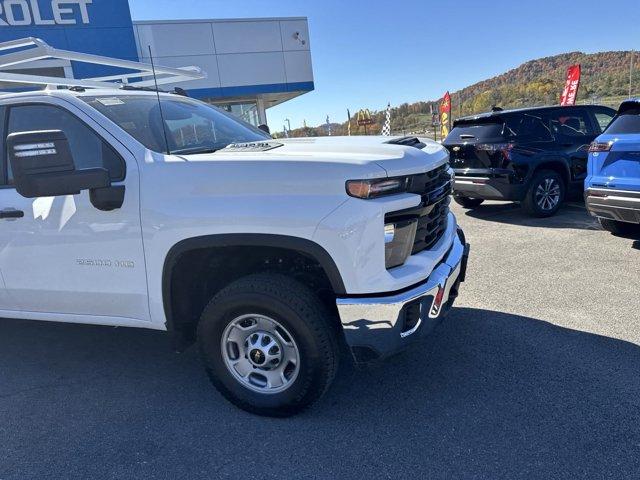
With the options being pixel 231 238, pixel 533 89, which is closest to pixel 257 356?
pixel 231 238

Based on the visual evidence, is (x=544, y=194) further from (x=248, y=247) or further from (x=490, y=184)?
(x=248, y=247)

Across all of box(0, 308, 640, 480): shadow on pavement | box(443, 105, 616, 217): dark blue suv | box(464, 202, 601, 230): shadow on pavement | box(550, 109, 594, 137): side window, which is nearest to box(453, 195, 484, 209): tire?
box(464, 202, 601, 230): shadow on pavement

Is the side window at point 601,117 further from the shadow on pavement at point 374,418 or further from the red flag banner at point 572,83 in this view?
the red flag banner at point 572,83

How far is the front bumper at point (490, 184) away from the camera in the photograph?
718 centimetres

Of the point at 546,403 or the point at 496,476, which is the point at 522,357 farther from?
the point at 496,476

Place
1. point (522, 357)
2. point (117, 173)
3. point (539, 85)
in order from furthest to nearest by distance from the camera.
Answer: point (539, 85) < point (522, 357) < point (117, 173)

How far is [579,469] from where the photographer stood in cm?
225

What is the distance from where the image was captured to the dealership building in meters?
13.6

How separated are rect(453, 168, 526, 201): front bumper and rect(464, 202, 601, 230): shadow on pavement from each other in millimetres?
430

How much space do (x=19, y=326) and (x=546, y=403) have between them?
458 centimetres

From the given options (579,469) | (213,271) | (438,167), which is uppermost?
(438,167)

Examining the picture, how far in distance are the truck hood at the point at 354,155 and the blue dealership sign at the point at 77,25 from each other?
1298 cm

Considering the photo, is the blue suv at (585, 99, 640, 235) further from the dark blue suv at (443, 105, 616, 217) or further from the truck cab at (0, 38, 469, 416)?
the truck cab at (0, 38, 469, 416)

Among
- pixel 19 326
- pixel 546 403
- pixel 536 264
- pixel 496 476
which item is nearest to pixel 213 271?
pixel 496 476
